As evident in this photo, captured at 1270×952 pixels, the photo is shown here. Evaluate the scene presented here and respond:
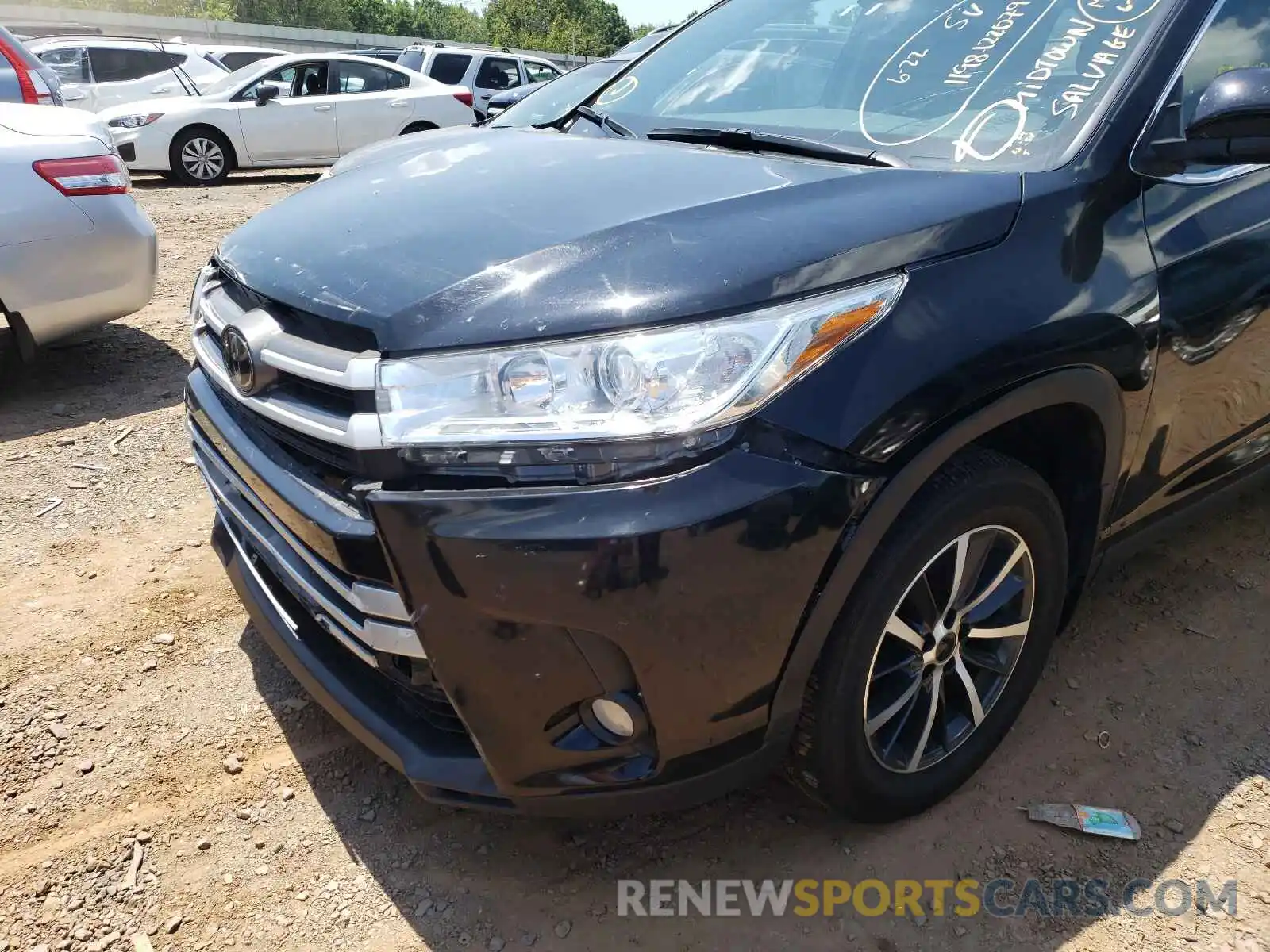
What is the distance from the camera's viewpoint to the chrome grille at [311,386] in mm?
1580

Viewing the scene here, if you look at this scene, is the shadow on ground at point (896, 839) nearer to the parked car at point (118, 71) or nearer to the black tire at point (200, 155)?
the black tire at point (200, 155)

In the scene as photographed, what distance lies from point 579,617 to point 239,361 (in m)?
0.97

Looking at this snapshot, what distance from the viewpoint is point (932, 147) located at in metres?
2.07

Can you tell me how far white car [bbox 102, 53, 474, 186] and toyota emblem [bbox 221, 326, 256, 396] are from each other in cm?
1007

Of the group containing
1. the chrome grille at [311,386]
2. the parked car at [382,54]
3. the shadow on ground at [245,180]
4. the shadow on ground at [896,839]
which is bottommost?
the shadow on ground at [245,180]

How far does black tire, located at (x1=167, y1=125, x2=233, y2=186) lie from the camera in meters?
10.7

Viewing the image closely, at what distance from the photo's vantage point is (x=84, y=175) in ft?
13.5

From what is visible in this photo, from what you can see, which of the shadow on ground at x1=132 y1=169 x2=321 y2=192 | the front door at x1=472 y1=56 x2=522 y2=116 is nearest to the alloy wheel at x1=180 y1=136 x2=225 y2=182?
the shadow on ground at x1=132 y1=169 x2=321 y2=192

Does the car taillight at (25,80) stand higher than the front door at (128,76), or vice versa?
the car taillight at (25,80)

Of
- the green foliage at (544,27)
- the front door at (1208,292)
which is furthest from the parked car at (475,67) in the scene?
the green foliage at (544,27)

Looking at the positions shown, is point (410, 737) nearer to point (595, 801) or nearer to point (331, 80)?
point (595, 801)

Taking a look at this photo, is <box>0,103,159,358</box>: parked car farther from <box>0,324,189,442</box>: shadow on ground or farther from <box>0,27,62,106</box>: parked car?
<box>0,27,62,106</box>: parked car

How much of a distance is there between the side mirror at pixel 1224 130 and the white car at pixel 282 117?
10913mm

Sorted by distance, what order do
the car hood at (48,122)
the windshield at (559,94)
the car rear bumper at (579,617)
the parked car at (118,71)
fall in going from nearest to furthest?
the car rear bumper at (579,617) < the car hood at (48,122) < the windshield at (559,94) < the parked car at (118,71)
